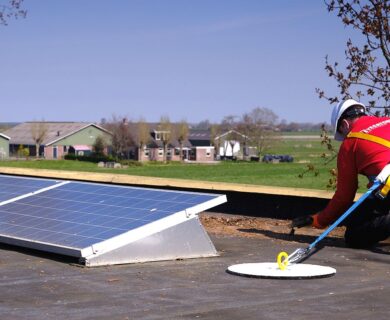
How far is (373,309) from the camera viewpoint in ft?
24.3

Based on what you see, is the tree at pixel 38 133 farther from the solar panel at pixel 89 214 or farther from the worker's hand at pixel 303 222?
the worker's hand at pixel 303 222

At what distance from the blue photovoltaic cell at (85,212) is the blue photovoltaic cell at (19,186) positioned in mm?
431

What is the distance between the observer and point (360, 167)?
10.2 metres

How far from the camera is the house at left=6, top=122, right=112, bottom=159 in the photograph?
14988cm

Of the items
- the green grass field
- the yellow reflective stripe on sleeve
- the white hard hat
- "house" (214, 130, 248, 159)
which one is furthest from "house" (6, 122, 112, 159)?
the yellow reflective stripe on sleeve

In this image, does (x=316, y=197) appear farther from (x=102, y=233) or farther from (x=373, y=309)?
(x=373, y=309)

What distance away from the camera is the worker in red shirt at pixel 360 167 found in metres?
10.1

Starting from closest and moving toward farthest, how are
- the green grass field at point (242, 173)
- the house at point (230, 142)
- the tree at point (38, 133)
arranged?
the green grass field at point (242, 173) < the tree at point (38, 133) < the house at point (230, 142)

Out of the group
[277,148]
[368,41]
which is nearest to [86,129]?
[277,148]

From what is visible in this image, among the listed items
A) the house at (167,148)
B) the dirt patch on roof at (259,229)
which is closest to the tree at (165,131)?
the house at (167,148)

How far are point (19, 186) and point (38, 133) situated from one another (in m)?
140

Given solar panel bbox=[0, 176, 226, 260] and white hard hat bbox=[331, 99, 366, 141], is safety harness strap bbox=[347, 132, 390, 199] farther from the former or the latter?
solar panel bbox=[0, 176, 226, 260]

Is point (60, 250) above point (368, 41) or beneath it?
beneath

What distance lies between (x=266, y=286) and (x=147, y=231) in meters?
1.93
